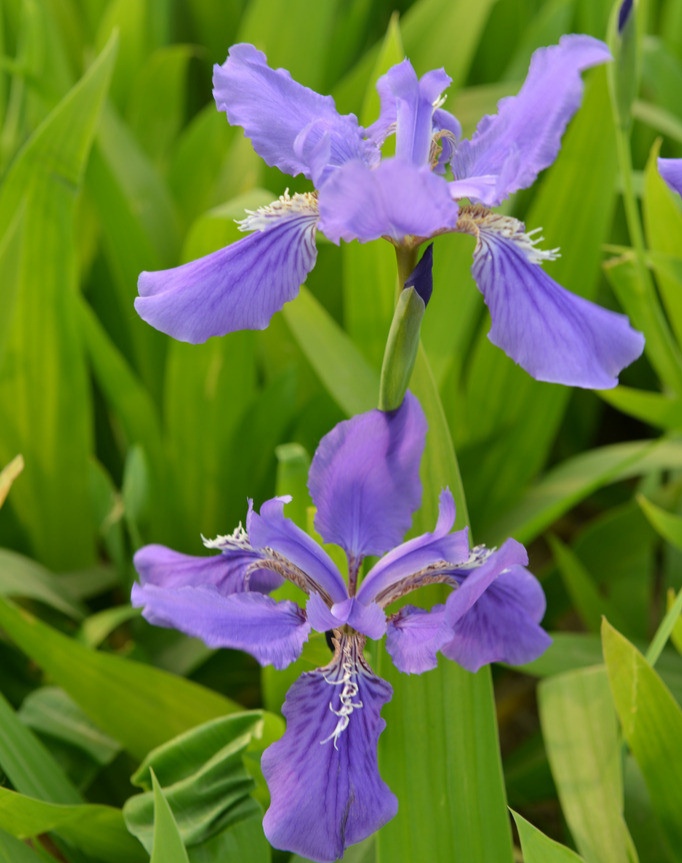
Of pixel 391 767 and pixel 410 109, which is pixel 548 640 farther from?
pixel 410 109

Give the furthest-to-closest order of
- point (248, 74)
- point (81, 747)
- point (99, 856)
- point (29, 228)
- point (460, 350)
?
point (460, 350), point (29, 228), point (81, 747), point (99, 856), point (248, 74)

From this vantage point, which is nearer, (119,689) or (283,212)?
(283,212)

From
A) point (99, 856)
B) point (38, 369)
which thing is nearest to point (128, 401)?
point (38, 369)

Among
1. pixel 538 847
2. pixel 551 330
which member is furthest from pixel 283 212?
pixel 538 847

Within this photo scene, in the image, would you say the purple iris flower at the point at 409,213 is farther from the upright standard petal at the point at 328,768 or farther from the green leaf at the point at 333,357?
the green leaf at the point at 333,357

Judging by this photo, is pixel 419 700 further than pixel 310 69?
No

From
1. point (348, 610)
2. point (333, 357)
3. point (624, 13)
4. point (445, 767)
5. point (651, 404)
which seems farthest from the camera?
point (651, 404)

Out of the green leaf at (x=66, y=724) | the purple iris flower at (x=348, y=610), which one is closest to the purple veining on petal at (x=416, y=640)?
the purple iris flower at (x=348, y=610)

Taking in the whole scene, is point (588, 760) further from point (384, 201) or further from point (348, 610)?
point (384, 201)
